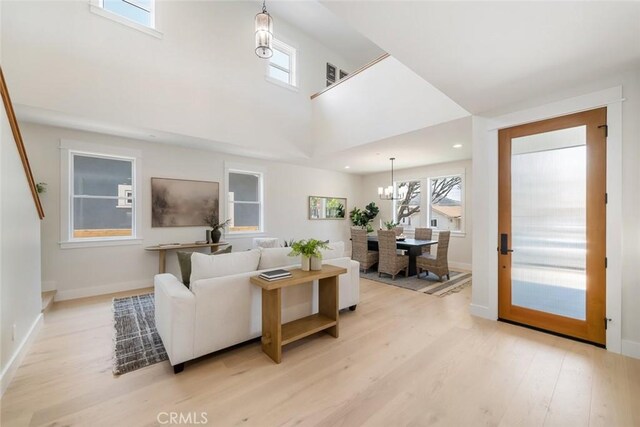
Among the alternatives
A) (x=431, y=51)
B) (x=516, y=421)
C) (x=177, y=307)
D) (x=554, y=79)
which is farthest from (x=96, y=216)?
(x=554, y=79)

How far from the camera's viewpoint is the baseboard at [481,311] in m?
3.24

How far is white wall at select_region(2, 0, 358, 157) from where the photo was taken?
328 cm

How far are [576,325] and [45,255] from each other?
701 cm

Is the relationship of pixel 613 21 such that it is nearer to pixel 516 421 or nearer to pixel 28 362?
pixel 516 421

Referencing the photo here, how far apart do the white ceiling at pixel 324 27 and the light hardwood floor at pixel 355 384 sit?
6.35 m

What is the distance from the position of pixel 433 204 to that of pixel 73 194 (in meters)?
7.59

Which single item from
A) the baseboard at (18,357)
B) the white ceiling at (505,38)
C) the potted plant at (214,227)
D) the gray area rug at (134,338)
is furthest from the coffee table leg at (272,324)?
the potted plant at (214,227)

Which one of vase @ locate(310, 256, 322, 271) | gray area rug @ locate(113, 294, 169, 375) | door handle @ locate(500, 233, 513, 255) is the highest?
door handle @ locate(500, 233, 513, 255)

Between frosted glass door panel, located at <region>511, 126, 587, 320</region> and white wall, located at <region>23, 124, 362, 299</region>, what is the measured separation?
16.0 feet

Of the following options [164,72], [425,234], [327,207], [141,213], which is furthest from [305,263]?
[327,207]

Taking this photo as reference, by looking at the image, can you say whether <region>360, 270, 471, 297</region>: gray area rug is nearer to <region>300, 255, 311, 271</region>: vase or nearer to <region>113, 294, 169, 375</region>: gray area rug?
<region>300, 255, 311, 271</region>: vase

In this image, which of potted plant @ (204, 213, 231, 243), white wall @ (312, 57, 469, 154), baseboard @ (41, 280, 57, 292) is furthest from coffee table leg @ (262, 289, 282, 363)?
baseboard @ (41, 280, 57, 292)

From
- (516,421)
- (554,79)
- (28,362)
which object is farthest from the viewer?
(554,79)

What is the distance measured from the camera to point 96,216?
14.3ft
